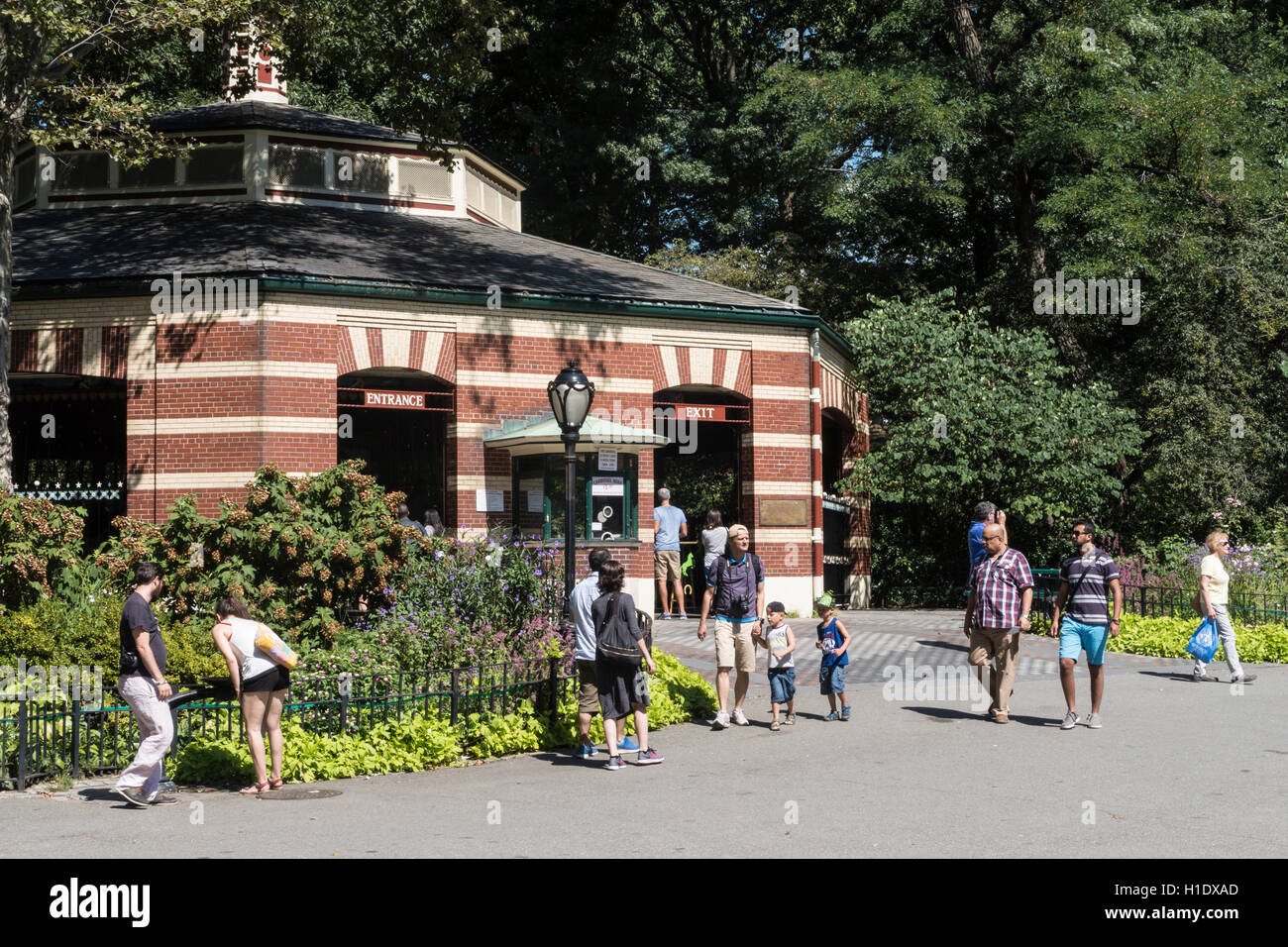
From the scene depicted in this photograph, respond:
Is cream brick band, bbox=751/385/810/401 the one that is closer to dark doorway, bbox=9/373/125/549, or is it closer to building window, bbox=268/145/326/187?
building window, bbox=268/145/326/187

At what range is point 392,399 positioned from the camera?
19516mm

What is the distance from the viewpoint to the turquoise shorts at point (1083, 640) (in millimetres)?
11711

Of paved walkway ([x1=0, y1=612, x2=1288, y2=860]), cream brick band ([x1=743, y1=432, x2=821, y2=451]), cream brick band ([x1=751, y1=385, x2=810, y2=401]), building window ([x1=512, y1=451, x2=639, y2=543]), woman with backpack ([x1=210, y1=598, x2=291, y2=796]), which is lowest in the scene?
paved walkway ([x1=0, y1=612, x2=1288, y2=860])

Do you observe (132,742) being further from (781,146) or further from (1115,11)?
(781,146)

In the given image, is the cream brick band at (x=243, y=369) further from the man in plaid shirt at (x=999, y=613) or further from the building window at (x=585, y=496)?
the man in plaid shirt at (x=999, y=613)

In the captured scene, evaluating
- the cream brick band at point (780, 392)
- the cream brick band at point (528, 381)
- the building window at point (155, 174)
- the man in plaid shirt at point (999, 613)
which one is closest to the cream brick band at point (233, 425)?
the cream brick band at point (528, 381)

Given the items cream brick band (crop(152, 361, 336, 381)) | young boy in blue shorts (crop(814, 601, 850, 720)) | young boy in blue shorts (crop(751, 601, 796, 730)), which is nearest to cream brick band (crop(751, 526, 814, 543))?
cream brick band (crop(152, 361, 336, 381))

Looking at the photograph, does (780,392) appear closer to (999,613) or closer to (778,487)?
(778,487)

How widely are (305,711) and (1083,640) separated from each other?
275 inches

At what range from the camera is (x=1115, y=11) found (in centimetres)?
2692

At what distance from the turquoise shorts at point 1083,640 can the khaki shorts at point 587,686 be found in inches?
169

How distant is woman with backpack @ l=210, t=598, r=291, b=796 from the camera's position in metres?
9.56

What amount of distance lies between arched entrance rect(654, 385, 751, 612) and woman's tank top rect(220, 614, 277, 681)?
1140 cm

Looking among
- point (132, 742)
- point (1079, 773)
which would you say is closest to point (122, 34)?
point (132, 742)
